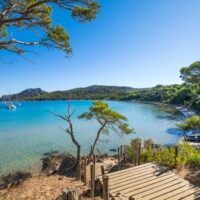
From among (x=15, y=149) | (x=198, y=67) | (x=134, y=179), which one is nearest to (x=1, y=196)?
(x=134, y=179)

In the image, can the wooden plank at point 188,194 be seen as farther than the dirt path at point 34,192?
No

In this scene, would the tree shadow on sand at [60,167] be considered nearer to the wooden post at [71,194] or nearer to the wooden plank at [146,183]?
the wooden plank at [146,183]

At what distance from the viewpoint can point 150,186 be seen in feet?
29.5

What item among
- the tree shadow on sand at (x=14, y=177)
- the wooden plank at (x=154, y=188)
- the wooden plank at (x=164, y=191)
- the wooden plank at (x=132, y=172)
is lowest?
the tree shadow on sand at (x=14, y=177)

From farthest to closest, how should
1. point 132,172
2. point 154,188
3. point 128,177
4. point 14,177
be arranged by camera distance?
1. point 14,177
2. point 132,172
3. point 128,177
4. point 154,188

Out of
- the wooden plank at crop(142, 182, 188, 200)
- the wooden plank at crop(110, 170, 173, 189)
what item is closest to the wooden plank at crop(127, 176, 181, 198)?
the wooden plank at crop(142, 182, 188, 200)

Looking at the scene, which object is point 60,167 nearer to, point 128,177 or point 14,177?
point 14,177

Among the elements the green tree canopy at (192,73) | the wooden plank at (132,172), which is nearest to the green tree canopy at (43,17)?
the wooden plank at (132,172)

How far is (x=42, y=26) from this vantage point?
1132cm

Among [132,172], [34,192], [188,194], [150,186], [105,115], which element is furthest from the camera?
[105,115]

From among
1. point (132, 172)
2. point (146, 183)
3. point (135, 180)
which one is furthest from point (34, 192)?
point (146, 183)

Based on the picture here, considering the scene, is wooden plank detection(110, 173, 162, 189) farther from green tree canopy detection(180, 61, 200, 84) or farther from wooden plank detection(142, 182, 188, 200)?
green tree canopy detection(180, 61, 200, 84)

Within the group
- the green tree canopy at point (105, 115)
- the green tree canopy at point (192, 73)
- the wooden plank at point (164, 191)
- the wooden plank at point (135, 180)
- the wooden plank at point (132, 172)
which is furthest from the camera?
the green tree canopy at point (192, 73)

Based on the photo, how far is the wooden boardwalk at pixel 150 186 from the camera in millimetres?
8391
